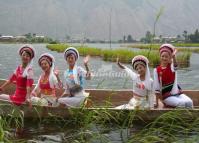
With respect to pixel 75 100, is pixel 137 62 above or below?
above

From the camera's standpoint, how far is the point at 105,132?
930cm

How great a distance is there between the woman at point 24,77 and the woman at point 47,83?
210mm

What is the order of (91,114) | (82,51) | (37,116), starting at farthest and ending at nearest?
(82,51) → (37,116) → (91,114)

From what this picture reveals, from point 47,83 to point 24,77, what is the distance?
1.75 ft

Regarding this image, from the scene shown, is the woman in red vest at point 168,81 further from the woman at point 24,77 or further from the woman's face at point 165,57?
the woman at point 24,77

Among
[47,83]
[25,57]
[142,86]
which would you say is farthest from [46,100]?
[142,86]

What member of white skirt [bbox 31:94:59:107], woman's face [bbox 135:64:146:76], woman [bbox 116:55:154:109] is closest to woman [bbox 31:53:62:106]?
white skirt [bbox 31:94:59:107]

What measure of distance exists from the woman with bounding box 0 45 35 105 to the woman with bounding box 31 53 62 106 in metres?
0.21

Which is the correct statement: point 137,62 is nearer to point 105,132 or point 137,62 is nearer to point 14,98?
point 105,132

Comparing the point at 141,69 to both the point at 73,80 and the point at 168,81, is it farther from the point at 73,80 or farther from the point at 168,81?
the point at 73,80

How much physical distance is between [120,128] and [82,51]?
129ft

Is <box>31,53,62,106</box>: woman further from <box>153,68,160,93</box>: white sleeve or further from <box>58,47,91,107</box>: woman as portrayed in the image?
<box>153,68,160,93</box>: white sleeve

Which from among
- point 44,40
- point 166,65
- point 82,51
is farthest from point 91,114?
point 44,40

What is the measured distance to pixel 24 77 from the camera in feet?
34.4
